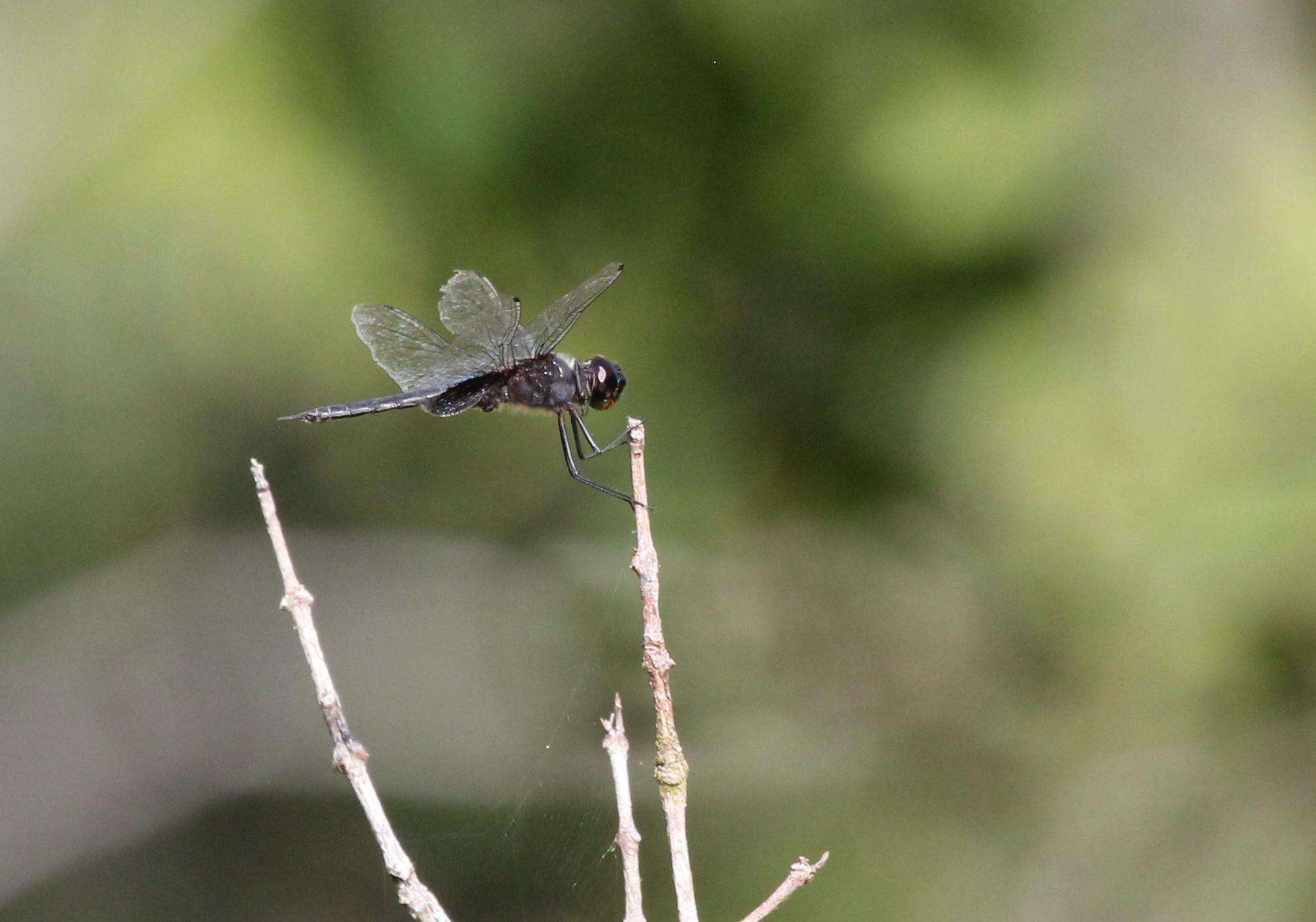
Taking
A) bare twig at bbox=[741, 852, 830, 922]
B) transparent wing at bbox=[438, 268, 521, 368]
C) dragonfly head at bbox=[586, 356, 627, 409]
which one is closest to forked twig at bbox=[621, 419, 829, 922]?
bare twig at bbox=[741, 852, 830, 922]

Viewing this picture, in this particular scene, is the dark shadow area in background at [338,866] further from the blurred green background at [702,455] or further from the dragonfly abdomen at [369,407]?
the dragonfly abdomen at [369,407]

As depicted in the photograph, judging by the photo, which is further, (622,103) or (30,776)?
(622,103)

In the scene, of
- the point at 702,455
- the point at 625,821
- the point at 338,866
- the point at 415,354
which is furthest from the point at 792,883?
the point at 338,866

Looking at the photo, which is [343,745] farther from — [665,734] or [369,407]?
[369,407]

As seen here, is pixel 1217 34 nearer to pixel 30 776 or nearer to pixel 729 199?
pixel 729 199

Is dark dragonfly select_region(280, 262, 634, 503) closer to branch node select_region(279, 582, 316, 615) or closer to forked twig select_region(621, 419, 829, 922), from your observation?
forked twig select_region(621, 419, 829, 922)

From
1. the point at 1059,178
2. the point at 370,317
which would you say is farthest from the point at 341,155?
the point at 1059,178
